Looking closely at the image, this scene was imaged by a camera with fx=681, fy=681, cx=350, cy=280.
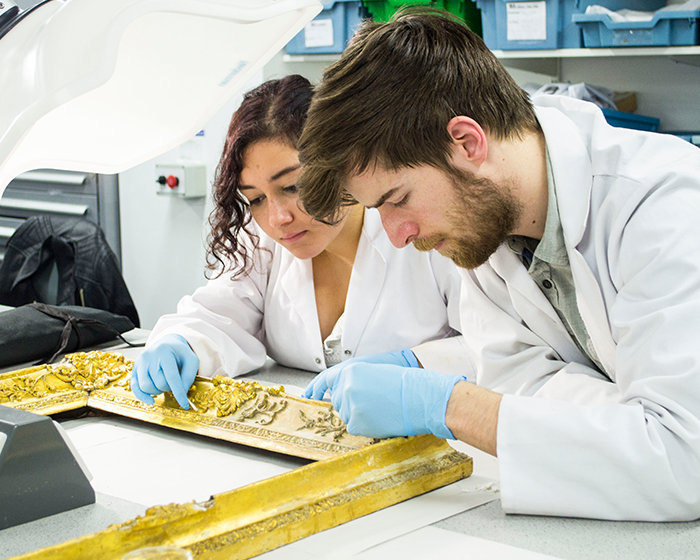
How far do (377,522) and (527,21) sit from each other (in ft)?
6.19

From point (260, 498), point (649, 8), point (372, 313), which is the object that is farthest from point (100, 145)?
point (649, 8)

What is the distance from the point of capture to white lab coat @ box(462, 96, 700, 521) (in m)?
0.86

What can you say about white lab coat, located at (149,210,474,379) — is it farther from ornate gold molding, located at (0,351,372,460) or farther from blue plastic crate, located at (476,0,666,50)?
blue plastic crate, located at (476,0,666,50)

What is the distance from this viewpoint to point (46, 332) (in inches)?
66.4

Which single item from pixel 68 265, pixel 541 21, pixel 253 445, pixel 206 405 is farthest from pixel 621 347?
pixel 68 265

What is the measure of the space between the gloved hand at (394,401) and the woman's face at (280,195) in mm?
531

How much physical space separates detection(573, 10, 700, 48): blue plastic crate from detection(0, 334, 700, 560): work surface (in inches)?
60.7

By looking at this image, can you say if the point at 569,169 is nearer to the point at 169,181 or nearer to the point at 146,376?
the point at 146,376

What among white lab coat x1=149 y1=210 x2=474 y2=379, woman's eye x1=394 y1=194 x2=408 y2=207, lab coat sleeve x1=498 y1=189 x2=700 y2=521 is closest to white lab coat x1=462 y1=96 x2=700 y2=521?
lab coat sleeve x1=498 y1=189 x2=700 y2=521

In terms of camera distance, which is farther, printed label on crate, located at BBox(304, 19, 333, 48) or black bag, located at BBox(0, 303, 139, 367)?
printed label on crate, located at BBox(304, 19, 333, 48)

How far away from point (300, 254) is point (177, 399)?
473mm

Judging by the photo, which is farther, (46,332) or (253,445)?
(46,332)

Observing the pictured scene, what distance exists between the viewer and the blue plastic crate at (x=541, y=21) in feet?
7.23

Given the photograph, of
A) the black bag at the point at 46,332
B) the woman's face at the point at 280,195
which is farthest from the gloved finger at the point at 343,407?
the black bag at the point at 46,332
